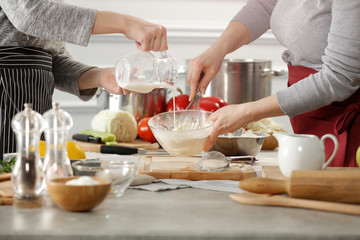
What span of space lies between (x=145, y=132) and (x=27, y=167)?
132 centimetres

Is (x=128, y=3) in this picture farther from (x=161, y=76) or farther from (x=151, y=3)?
(x=161, y=76)

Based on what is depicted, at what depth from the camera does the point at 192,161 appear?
5.05 ft

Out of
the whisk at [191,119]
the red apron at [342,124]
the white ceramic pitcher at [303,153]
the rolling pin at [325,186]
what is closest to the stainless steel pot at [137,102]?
the whisk at [191,119]

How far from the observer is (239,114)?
1.51 m

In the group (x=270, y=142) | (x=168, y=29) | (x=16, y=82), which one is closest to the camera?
(x=16, y=82)

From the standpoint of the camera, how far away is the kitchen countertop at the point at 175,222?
831 millimetres

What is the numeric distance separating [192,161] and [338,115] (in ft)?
1.56

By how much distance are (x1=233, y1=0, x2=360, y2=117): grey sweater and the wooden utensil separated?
1.55ft

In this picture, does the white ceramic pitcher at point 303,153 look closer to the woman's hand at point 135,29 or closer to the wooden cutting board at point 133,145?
the woman's hand at point 135,29

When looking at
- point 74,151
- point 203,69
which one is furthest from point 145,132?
point 74,151

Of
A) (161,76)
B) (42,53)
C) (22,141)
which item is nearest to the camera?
(22,141)

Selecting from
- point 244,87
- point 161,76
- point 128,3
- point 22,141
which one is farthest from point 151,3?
point 22,141

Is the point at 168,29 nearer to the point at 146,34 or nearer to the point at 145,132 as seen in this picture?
the point at 145,132

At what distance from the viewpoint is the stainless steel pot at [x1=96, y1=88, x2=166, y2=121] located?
8.12ft
